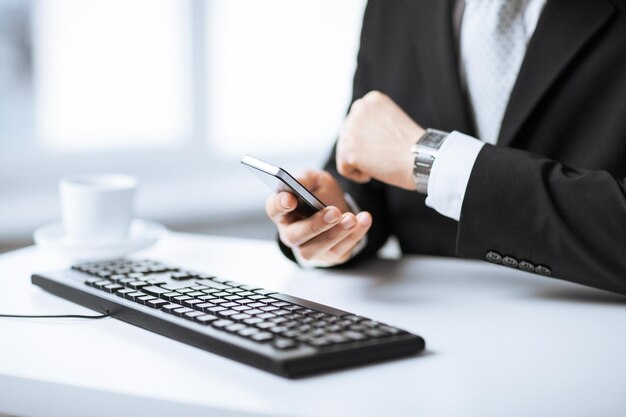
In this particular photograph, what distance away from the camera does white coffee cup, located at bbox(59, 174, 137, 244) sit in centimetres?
127

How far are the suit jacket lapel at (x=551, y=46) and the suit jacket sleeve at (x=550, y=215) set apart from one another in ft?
0.76

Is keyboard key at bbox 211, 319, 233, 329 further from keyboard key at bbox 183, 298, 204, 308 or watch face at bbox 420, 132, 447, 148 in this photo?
watch face at bbox 420, 132, 447, 148

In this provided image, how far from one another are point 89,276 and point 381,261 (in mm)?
478

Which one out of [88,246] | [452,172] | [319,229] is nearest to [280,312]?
[319,229]

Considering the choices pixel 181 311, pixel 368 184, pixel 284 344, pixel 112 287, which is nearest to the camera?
pixel 284 344

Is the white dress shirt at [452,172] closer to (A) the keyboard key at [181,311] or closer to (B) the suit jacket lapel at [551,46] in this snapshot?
(B) the suit jacket lapel at [551,46]

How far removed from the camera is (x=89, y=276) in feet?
3.36

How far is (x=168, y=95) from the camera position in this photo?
270 cm

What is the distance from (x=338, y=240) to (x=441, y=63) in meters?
0.44

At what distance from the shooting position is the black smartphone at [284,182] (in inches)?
36.3

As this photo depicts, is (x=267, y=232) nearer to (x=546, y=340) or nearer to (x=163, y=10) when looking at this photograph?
(x=163, y=10)

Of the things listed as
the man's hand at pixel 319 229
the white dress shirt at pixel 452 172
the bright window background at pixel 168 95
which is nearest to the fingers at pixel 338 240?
the man's hand at pixel 319 229

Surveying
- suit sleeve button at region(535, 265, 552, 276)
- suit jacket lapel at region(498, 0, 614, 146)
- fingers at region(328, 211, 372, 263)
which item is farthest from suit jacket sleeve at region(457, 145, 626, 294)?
suit jacket lapel at region(498, 0, 614, 146)

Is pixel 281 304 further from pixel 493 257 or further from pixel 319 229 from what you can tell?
pixel 493 257
